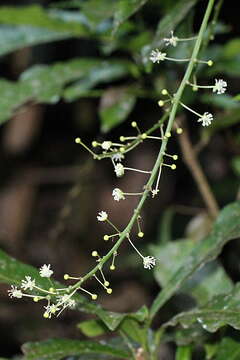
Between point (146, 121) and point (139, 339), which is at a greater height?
point (146, 121)

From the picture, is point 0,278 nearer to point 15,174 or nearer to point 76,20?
point 76,20

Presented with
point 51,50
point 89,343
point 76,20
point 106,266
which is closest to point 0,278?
point 89,343

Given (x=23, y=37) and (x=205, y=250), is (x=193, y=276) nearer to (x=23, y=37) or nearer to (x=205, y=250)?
(x=205, y=250)

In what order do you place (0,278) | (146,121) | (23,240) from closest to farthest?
(0,278)
(146,121)
(23,240)

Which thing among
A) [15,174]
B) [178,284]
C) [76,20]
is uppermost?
[15,174]

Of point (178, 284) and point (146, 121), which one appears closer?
point (178, 284)

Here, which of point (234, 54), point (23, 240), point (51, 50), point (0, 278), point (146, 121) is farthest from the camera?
point (23, 240)
